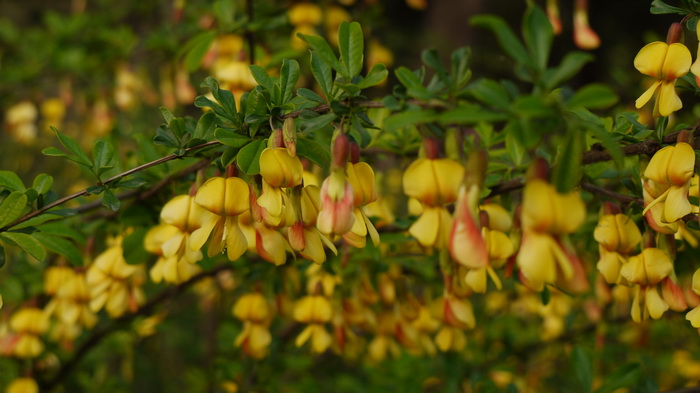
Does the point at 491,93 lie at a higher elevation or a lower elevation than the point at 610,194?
higher

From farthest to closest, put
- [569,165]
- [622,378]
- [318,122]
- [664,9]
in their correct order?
[622,378]
[664,9]
[318,122]
[569,165]

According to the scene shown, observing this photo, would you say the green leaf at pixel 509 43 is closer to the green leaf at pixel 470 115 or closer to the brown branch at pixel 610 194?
the green leaf at pixel 470 115

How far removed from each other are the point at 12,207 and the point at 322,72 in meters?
0.37

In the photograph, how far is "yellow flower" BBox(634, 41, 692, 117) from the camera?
597 millimetres

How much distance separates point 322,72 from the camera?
591mm

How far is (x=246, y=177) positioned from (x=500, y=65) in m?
2.01

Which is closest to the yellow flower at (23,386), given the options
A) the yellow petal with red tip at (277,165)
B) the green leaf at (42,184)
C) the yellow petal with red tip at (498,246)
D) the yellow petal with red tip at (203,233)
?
the green leaf at (42,184)

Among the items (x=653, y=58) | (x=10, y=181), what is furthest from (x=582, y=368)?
(x=10, y=181)

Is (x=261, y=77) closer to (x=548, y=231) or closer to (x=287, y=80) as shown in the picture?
(x=287, y=80)

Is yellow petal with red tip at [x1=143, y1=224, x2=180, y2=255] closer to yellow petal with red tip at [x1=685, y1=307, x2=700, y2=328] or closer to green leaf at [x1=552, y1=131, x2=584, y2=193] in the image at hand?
green leaf at [x1=552, y1=131, x2=584, y2=193]

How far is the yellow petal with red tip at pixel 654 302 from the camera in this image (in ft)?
2.08

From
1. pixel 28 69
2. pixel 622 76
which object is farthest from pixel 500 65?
pixel 28 69

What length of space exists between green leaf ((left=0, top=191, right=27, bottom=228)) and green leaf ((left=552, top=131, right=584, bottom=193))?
542 millimetres

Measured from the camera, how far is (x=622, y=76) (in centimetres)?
149
